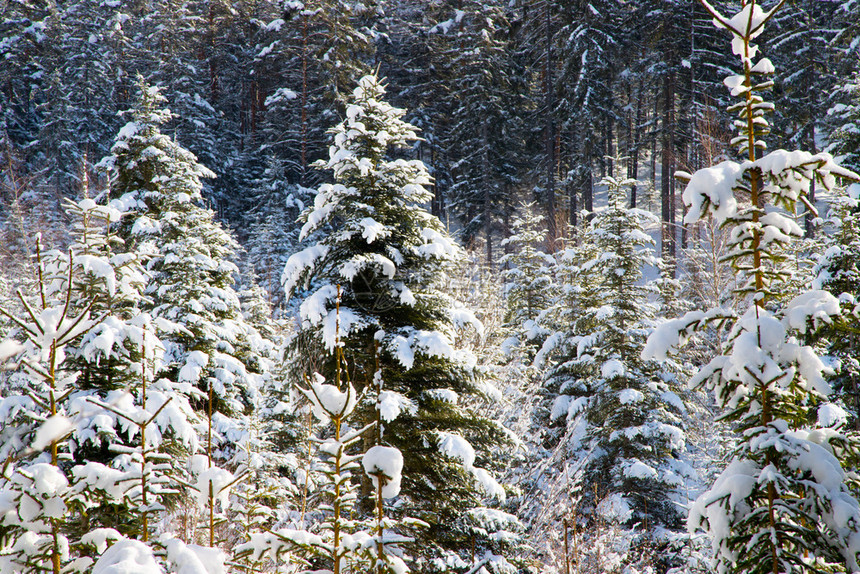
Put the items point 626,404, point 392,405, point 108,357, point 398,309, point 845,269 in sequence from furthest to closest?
point 626,404
point 845,269
point 398,309
point 392,405
point 108,357

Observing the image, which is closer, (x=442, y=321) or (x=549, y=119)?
(x=442, y=321)

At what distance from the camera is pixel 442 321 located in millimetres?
9336

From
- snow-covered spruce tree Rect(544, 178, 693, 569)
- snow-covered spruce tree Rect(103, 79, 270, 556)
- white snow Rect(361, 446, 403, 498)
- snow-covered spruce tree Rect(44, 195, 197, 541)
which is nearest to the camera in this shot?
white snow Rect(361, 446, 403, 498)

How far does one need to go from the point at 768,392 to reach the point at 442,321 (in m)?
6.13

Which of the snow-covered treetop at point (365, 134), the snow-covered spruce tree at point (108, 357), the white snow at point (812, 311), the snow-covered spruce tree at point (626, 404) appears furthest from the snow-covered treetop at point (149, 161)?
the white snow at point (812, 311)

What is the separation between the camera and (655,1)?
28125 millimetres

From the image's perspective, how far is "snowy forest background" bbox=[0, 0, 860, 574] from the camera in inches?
127

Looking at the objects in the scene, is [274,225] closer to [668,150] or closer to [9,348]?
[668,150]

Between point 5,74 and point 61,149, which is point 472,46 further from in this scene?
point 5,74

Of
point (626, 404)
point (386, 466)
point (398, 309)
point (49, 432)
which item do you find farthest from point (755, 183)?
point (626, 404)

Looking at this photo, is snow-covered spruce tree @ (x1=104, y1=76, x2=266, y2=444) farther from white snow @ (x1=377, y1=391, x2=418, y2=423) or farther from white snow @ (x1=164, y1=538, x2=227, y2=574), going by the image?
white snow @ (x1=164, y1=538, x2=227, y2=574)

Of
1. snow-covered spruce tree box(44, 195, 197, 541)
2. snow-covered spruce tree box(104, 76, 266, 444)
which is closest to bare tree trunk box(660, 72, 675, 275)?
snow-covered spruce tree box(104, 76, 266, 444)

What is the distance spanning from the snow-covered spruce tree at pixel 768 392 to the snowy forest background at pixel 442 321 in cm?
2

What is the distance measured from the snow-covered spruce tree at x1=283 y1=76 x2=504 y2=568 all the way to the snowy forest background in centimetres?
6
